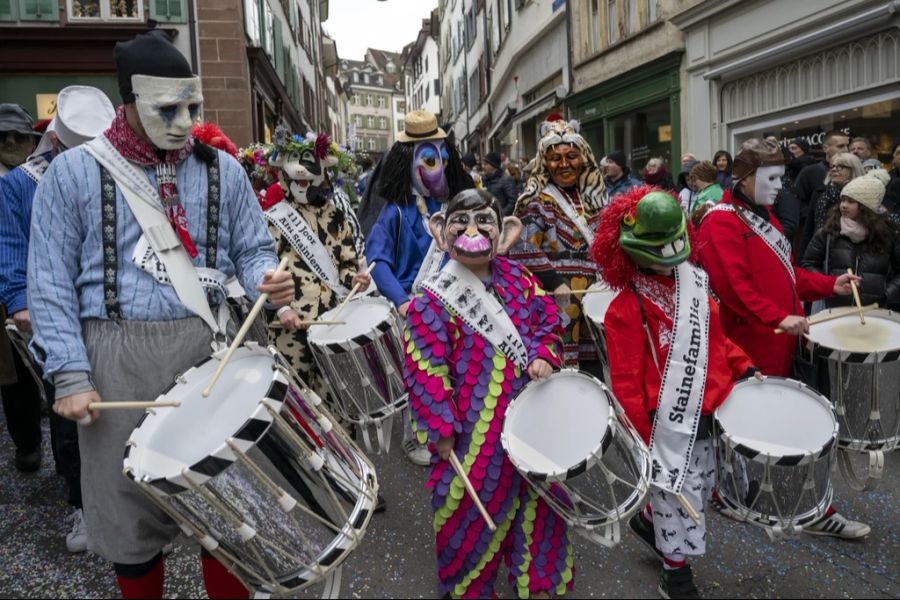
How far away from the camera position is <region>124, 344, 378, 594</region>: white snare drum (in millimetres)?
2049

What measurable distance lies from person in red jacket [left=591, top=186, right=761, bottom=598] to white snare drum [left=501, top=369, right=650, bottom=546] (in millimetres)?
302

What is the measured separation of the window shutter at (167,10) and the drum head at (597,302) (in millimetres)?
11087

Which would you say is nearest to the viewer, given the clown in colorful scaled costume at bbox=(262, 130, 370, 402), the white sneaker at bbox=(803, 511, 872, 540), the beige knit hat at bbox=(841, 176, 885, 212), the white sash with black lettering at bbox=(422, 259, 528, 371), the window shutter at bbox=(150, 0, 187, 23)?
the white sash with black lettering at bbox=(422, 259, 528, 371)

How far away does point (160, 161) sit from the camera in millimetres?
2484

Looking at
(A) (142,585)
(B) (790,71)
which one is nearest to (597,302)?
(A) (142,585)

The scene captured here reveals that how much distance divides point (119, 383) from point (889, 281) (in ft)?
13.8

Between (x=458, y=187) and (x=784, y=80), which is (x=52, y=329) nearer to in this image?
(x=458, y=187)

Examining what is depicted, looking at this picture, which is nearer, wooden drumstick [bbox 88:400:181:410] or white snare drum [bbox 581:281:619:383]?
wooden drumstick [bbox 88:400:181:410]

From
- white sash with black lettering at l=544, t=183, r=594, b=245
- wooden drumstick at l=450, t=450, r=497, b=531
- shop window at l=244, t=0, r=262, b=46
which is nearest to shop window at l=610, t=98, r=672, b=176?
shop window at l=244, t=0, r=262, b=46

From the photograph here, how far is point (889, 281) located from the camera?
175 inches

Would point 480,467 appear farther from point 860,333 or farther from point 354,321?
point 860,333

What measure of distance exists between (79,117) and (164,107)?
6.35 feet

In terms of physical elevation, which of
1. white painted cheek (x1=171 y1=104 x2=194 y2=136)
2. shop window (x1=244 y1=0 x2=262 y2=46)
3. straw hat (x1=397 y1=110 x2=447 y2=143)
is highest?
shop window (x1=244 y1=0 x2=262 y2=46)

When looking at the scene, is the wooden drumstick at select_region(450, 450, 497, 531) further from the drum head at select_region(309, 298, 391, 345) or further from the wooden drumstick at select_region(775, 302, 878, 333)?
the wooden drumstick at select_region(775, 302, 878, 333)
